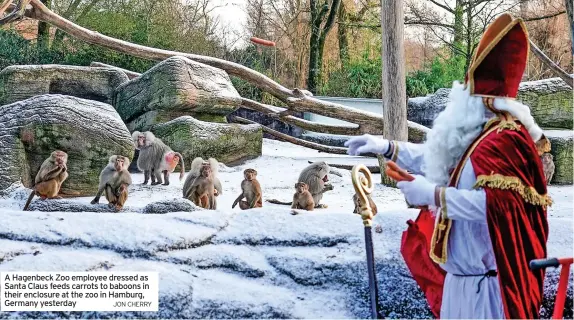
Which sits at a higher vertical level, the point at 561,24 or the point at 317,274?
the point at 561,24

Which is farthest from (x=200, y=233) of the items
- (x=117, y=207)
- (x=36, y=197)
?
(x=36, y=197)

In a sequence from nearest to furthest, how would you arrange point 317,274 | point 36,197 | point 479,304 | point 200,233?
point 479,304 → point 317,274 → point 200,233 → point 36,197

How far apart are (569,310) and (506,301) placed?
101 centimetres

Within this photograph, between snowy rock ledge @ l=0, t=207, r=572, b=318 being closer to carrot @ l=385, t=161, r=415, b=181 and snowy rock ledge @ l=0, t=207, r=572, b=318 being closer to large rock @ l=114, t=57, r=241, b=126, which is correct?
carrot @ l=385, t=161, r=415, b=181

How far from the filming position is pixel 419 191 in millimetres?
1747

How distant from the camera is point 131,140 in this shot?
21.9 feet

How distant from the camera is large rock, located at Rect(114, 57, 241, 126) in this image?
812 centimetres

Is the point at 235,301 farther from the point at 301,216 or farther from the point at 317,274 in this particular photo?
the point at 301,216

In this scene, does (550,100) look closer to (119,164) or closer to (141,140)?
(141,140)

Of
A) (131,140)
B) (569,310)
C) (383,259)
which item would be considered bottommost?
(569,310)

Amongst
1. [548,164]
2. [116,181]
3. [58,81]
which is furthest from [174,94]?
[548,164]

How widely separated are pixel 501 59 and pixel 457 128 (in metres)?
0.23

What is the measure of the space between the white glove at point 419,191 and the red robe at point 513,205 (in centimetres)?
13

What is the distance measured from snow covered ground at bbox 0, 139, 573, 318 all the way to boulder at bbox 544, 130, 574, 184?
5.26 m
